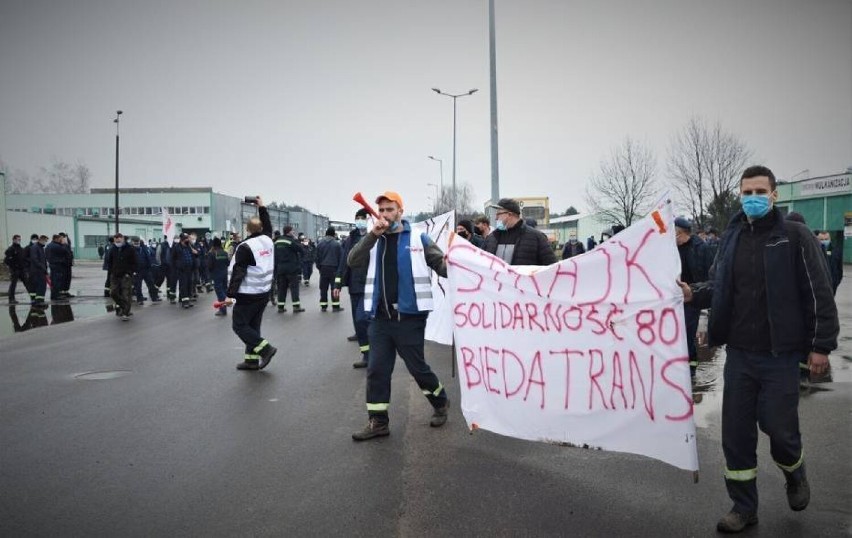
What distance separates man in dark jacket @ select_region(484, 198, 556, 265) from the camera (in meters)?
6.86

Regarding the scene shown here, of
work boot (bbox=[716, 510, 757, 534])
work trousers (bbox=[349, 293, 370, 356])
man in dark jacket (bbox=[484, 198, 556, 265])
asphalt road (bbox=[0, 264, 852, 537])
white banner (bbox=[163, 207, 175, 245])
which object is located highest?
white banner (bbox=[163, 207, 175, 245])

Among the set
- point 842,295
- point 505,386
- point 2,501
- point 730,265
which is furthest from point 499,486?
point 842,295

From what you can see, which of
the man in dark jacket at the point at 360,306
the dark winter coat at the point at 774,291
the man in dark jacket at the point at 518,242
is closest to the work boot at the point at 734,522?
the dark winter coat at the point at 774,291

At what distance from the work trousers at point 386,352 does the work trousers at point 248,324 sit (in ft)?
11.2

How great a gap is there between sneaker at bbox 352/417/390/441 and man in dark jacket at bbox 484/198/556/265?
249 cm

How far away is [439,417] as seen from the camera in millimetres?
5641

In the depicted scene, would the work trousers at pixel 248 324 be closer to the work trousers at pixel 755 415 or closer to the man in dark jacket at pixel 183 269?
the work trousers at pixel 755 415

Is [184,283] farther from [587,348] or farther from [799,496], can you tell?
[799,496]

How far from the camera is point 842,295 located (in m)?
18.6

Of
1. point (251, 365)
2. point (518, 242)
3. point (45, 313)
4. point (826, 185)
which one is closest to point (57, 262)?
point (45, 313)

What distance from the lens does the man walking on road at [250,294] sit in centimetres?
827

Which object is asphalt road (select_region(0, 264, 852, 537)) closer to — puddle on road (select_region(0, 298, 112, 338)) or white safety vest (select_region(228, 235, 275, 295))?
white safety vest (select_region(228, 235, 275, 295))

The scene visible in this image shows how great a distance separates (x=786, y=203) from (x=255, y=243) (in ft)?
142

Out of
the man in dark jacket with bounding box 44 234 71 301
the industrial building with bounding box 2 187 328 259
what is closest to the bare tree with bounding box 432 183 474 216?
the industrial building with bounding box 2 187 328 259
